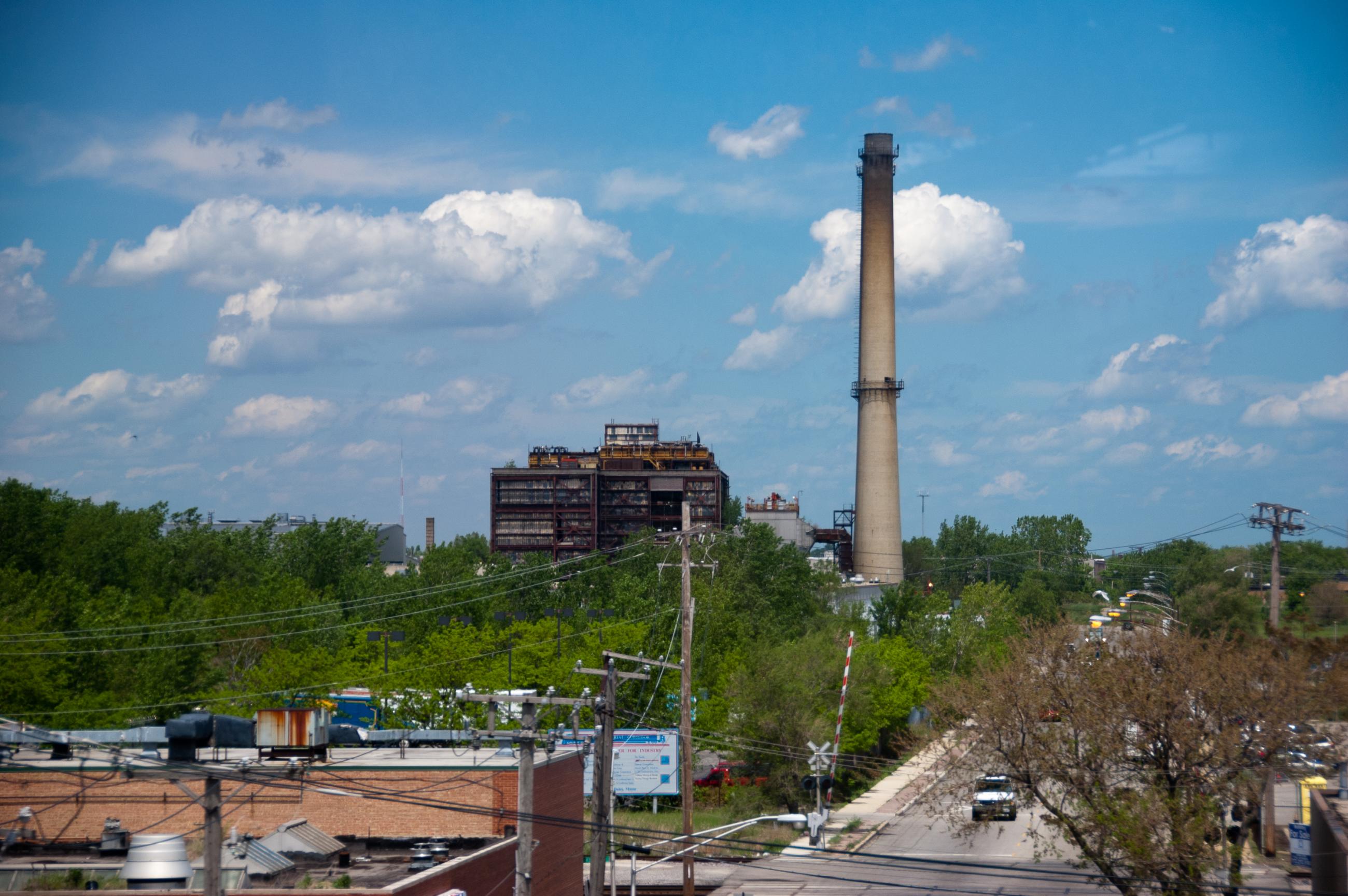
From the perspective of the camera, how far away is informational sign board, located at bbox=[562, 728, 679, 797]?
42.0m

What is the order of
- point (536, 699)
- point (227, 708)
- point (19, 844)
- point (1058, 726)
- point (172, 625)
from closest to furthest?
1. point (536, 699)
2. point (19, 844)
3. point (1058, 726)
4. point (227, 708)
5. point (172, 625)

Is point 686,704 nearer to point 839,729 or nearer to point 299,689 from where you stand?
point 839,729

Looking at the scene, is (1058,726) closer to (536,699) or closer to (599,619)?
(536,699)

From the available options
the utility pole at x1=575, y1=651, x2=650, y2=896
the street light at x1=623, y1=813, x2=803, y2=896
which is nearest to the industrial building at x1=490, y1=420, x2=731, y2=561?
the street light at x1=623, y1=813, x2=803, y2=896

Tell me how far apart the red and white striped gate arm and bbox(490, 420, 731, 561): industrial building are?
74.5 m

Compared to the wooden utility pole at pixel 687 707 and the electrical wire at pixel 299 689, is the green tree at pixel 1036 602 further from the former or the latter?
the wooden utility pole at pixel 687 707

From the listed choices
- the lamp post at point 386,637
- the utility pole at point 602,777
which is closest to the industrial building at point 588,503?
the lamp post at point 386,637

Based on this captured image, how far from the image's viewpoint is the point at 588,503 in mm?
127562

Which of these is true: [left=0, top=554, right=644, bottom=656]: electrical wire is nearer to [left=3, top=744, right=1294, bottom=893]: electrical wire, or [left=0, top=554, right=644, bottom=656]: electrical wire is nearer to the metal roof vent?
[left=3, top=744, right=1294, bottom=893]: electrical wire

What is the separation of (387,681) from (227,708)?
22.0ft

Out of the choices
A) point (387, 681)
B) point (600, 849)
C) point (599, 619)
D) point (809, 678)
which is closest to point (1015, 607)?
point (599, 619)

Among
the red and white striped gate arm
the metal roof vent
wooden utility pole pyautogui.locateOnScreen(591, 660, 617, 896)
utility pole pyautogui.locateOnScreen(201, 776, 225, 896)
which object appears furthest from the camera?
the red and white striped gate arm

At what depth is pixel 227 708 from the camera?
50469mm

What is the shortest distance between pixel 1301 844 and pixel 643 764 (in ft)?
67.9
